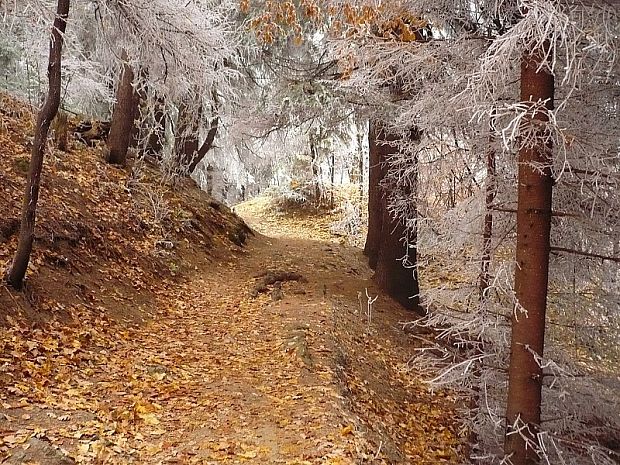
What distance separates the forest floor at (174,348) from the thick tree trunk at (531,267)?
1.32 metres

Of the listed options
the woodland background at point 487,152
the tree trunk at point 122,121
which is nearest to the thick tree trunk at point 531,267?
the woodland background at point 487,152

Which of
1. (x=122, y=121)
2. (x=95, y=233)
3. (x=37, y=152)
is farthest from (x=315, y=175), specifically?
(x=37, y=152)

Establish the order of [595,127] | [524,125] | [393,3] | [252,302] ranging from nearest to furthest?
[524,125] < [595,127] < [393,3] < [252,302]

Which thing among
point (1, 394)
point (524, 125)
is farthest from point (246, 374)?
point (524, 125)

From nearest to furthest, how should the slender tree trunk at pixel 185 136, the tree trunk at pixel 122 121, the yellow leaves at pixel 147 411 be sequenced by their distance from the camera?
the yellow leaves at pixel 147 411 → the tree trunk at pixel 122 121 → the slender tree trunk at pixel 185 136

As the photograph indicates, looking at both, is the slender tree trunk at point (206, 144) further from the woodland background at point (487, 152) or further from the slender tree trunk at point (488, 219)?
the slender tree trunk at point (488, 219)

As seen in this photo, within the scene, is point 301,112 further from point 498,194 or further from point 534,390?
point 534,390

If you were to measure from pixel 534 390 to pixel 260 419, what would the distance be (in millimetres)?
2414

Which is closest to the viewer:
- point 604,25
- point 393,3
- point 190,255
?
point 604,25

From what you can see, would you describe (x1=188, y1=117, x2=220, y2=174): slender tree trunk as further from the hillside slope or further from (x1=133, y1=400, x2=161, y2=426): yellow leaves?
(x1=133, y1=400, x2=161, y2=426): yellow leaves

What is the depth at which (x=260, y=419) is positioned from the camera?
16.1ft

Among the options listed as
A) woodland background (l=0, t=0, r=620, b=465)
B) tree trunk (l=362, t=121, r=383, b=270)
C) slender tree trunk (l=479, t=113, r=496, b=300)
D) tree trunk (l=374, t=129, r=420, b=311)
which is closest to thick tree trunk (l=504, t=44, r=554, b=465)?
woodland background (l=0, t=0, r=620, b=465)

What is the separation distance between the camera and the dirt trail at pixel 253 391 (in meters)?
4.30

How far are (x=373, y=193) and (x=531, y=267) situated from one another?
22.7 ft
